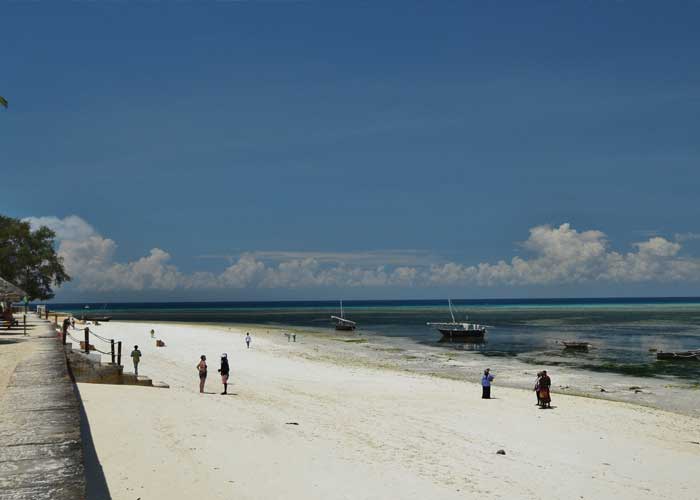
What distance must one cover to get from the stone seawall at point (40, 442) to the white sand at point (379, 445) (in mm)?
2248

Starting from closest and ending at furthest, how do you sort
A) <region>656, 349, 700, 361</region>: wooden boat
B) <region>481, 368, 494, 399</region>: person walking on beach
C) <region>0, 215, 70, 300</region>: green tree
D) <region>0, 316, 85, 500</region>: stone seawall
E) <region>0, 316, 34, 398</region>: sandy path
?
1. <region>0, 316, 85, 500</region>: stone seawall
2. <region>0, 316, 34, 398</region>: sandy path
3. <region>481, 368, 494, 399</region>: person walking on beach
4. <region>656, 349, 700, 361</region>: wooden boat
5. <region>0, 215, 70, 300</region>: green tree

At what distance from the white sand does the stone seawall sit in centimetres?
225

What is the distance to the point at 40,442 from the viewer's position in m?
8.36

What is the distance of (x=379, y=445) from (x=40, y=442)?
11003 millimetres

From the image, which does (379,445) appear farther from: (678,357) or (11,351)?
(678,357)

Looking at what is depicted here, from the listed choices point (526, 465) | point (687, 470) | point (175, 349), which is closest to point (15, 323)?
point (175, 349)

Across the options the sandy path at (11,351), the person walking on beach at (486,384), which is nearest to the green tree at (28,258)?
the sandy path at (11,351)

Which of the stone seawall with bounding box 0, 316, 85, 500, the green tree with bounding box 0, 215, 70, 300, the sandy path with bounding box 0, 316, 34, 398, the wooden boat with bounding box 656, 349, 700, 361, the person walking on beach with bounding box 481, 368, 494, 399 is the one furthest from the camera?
the green tree with bounding box 0, 215, 70, 300

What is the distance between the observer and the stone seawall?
6.50 metres

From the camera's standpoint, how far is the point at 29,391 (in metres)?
12.8

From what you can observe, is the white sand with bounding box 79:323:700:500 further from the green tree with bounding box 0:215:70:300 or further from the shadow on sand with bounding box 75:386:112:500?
the green tree with bounding box 0:215:70:300

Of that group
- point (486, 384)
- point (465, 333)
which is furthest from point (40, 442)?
point (465, 333)

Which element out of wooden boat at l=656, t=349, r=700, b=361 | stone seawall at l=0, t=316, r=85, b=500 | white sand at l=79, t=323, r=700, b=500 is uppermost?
stone seawall at l=0, t=316, r=85, b=500

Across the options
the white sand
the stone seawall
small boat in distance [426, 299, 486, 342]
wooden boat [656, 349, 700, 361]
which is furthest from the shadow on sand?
small boat in distance [426, 299, 486, 342]
